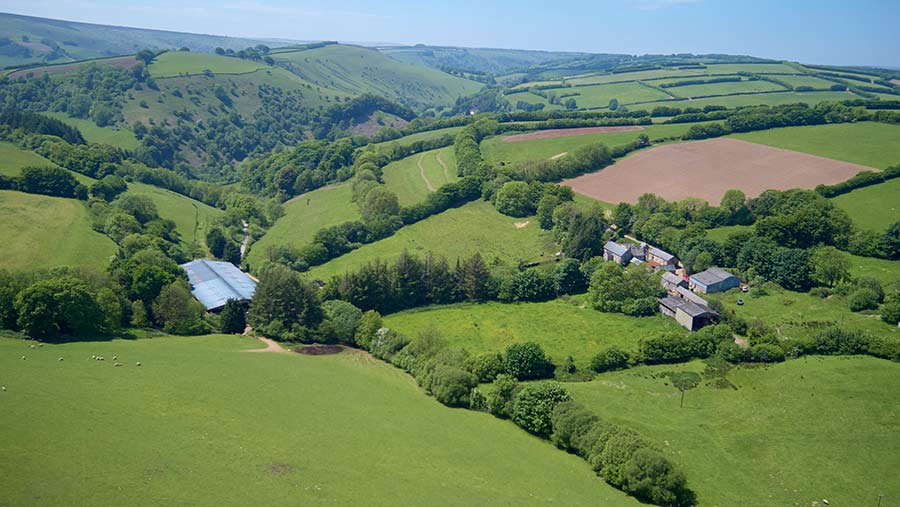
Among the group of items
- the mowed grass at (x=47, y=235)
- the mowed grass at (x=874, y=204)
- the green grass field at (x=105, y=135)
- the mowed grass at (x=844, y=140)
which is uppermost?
the mowed grass at (x=844, y=140)

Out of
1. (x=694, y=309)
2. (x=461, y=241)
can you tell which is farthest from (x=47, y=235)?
(x=694, y=309)

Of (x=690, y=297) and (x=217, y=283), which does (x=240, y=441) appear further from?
(x=690, y=297)

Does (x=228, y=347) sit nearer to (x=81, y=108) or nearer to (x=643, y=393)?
(x=643, y=393)

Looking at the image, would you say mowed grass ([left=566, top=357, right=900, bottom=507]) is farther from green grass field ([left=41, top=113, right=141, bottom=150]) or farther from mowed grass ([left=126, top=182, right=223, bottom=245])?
green grass field ([left=41, top=113, right=141, bottom=150])

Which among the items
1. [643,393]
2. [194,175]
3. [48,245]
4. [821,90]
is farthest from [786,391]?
[821,90]

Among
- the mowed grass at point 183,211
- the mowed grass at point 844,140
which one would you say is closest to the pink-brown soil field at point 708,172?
the mowed grass at point 844,140

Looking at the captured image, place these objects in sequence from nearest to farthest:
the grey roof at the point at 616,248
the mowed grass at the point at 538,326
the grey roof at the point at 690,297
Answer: the mowed grass at the point at 538,326 < the grey roof at the point at 690,297 < the grey roof at the point at 616,248

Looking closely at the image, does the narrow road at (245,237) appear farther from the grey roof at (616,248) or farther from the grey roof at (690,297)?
the grey roof at (690,297)
